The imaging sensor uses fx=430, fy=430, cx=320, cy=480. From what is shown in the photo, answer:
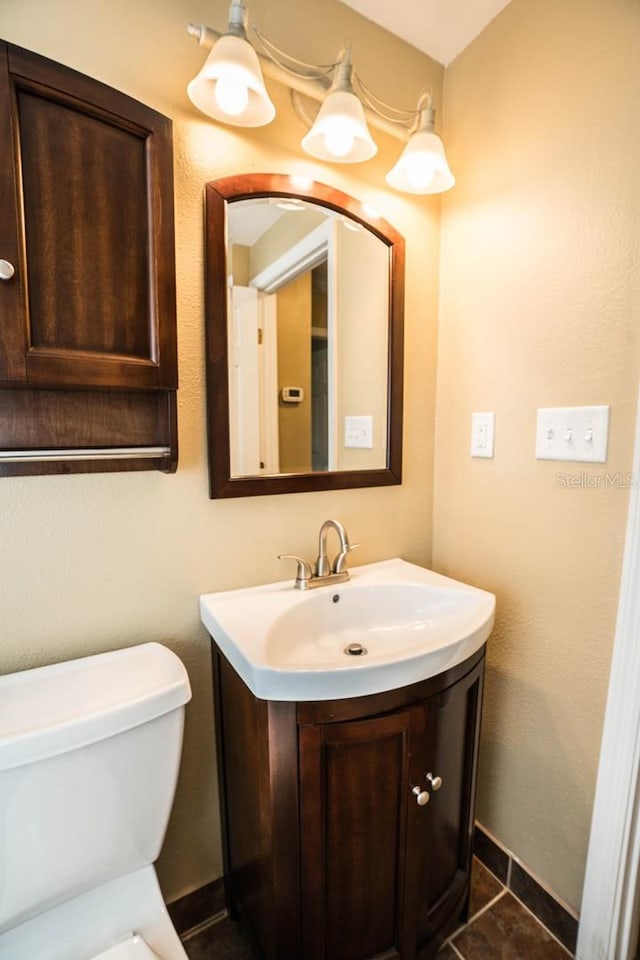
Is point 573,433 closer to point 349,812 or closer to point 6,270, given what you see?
point 349,812

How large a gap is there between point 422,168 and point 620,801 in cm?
156

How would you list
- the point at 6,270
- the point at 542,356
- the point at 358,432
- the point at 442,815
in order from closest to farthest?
the point at 6,270 < the point at 442,815 < the point at 542,356 < the point at 358,432

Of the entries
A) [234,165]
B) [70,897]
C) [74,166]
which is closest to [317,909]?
[70,897]

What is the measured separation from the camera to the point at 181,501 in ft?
3.38

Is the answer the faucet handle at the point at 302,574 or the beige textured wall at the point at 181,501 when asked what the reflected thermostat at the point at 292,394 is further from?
the faucet handle at the point at 302,574

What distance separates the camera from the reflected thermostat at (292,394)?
3.80ft

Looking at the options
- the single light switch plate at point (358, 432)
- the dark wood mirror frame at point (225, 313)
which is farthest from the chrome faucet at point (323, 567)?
the single light switch plate at point (358, 432)

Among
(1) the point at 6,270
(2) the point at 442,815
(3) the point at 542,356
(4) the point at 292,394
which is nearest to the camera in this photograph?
(1) the point at 6,270

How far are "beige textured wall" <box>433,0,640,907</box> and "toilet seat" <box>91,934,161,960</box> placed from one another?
0.96 m

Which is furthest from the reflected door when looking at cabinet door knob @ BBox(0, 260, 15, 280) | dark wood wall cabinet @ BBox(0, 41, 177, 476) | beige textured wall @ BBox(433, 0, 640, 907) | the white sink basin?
beige textured wall @ BBox(433, 0, 640, 907)

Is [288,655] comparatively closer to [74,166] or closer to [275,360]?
[275,360]

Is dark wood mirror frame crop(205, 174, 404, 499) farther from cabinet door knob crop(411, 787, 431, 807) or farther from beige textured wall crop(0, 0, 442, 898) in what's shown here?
cabinet door knob crop(411, 787, 431, 807)

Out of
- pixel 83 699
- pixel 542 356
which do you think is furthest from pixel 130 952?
pixel 542 356

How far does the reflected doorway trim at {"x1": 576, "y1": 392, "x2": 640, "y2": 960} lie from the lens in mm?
895
